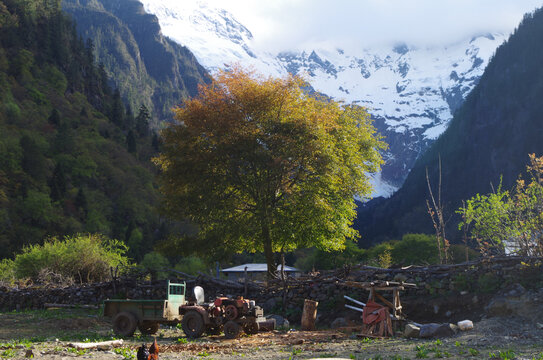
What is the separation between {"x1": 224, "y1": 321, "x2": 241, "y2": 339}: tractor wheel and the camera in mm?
15844

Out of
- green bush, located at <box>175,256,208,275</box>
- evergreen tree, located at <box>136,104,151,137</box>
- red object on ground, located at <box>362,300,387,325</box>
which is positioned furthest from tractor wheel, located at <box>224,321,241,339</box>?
evergreen tree, located at <box>136,104,151,137</box>

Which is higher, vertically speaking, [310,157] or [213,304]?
[310,157]

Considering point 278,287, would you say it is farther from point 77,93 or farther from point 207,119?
point 77,93

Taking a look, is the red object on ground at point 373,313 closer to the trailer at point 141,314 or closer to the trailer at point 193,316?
the trailer at point 193,316

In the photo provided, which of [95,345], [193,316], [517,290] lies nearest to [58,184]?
[193,316]

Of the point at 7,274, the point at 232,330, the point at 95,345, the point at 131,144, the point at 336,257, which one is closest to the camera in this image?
the point at 95,345

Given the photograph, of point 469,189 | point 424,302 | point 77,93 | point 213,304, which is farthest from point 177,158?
point 469,189

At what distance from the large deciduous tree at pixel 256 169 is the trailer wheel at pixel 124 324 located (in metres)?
8.28

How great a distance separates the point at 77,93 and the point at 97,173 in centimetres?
4259

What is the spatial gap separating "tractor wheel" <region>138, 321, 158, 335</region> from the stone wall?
613 centimetres

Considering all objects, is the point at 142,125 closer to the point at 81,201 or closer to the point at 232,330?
the point at 81,201

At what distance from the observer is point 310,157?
79.5 feet

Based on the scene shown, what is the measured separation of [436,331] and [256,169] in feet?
42.2

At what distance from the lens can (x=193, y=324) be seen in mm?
15977
